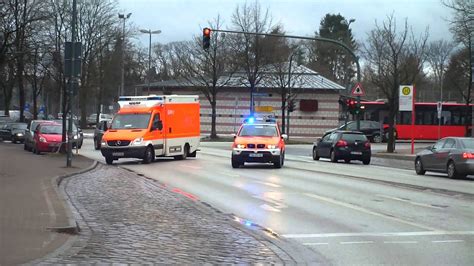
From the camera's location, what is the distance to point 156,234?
9117mm

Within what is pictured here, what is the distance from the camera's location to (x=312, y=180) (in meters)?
18.6

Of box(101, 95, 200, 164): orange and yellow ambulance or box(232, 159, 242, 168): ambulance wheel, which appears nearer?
box(232, 159, 242, 168): ambulance wheel

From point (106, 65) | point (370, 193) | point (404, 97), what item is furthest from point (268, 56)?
point (370, 193)

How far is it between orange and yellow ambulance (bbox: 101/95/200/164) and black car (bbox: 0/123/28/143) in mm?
18228

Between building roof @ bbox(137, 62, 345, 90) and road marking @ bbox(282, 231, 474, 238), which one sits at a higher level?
building roof @ bbox(137, 62, 345, 90)

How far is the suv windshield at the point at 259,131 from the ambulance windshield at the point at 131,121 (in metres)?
4.29

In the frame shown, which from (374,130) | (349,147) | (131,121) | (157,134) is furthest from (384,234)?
(374,130)

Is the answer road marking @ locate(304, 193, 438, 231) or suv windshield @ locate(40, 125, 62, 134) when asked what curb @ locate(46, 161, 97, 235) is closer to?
road marking @ locate(304, 193, 438, 231)

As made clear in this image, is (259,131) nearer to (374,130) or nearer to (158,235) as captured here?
(158,235)

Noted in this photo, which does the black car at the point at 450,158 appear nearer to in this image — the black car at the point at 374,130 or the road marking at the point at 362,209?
the road marking at the point at 362,209

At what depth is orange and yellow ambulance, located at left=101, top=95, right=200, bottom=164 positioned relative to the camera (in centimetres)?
2478

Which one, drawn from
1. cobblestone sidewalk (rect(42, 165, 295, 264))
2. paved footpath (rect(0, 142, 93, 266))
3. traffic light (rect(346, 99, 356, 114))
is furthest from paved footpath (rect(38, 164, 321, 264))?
traffic light (rect(346, 99, 356, 114))

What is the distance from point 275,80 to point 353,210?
4512cm

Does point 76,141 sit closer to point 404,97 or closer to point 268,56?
point 404,97
